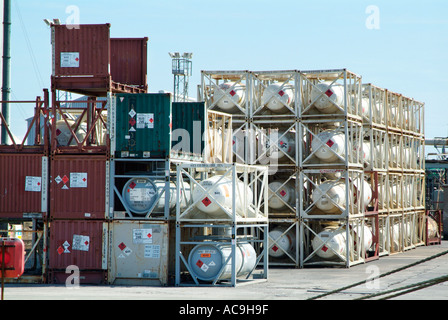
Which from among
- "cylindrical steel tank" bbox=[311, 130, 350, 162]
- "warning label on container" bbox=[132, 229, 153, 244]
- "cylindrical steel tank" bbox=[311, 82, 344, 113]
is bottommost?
"warning label on container" bbox=[132, 229, 153, 244]

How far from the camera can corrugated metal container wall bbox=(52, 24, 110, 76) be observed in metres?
26.1

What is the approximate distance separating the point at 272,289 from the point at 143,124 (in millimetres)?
7351

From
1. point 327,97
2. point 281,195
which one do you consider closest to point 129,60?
point 327,97

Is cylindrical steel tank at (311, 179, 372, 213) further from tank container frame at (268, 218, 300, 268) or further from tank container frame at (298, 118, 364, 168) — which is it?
tank container frame at (268, 218, 300, 268)

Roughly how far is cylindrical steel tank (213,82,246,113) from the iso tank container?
412 inches

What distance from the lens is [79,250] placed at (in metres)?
25.9

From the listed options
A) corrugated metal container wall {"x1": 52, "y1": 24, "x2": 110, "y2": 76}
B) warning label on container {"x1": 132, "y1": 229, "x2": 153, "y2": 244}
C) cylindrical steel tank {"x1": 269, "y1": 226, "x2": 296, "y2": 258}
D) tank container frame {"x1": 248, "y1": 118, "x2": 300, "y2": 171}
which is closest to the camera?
warning label on container {"x1": 132, "y1": 229, "x2": 153, "y2": 244}

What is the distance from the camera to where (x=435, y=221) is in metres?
50.8

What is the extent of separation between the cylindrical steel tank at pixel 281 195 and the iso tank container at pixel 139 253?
9.35m

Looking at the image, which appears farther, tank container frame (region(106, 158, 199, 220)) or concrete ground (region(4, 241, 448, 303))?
tank container frame (region(106, 158, 199, 220))

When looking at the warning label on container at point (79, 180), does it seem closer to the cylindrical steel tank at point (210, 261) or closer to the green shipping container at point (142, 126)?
the green shipping container at point (142, 126)

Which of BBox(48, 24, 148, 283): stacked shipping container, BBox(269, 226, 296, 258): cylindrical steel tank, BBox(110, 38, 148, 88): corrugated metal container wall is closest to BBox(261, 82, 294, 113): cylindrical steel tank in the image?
BBox(269, 226, 296, 258): cylindrical steel tank

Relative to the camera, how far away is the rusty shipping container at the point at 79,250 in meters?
25.8

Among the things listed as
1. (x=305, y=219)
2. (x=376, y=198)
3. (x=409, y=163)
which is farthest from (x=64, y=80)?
(x=409, y=163)
